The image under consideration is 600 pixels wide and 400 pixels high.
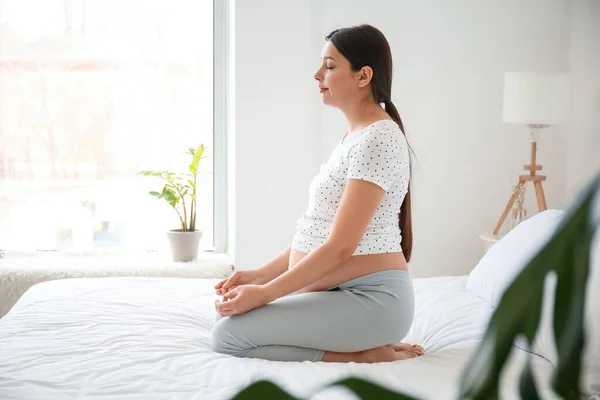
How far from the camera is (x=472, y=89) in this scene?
3666 millimetres

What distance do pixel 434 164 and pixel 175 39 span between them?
1531 millimetres

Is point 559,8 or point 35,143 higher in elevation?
point 559,8

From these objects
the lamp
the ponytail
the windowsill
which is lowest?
the windowsill

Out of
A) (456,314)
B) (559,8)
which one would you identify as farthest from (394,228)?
(559,8)

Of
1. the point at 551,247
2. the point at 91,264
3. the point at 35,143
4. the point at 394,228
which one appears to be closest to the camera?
the point at 551,247

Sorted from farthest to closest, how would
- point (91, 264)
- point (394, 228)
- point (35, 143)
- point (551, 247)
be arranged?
point (35, 143), point (91, 264), point (394, 228), point (551, 247)

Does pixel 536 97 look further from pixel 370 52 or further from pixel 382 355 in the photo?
pixel 382 355

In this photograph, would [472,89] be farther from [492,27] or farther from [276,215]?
[276,215]

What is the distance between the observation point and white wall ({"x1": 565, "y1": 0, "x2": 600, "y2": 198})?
3.46 meters

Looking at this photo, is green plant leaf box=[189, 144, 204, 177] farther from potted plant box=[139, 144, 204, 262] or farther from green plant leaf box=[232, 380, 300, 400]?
green plant leaf box=[232, 380, 300, 400]

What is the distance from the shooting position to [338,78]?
6.51 ft

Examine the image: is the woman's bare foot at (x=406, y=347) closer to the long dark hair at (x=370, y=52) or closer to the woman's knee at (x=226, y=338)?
the woman's knee at (x=226, y=338)

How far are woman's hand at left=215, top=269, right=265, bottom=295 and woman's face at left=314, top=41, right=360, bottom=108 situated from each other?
21.3 inches

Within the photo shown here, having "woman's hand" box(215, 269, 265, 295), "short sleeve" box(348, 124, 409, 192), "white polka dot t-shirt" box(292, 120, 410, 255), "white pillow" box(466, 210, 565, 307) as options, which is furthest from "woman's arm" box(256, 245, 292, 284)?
"white pillow" box(466, 210, 565, 307)
